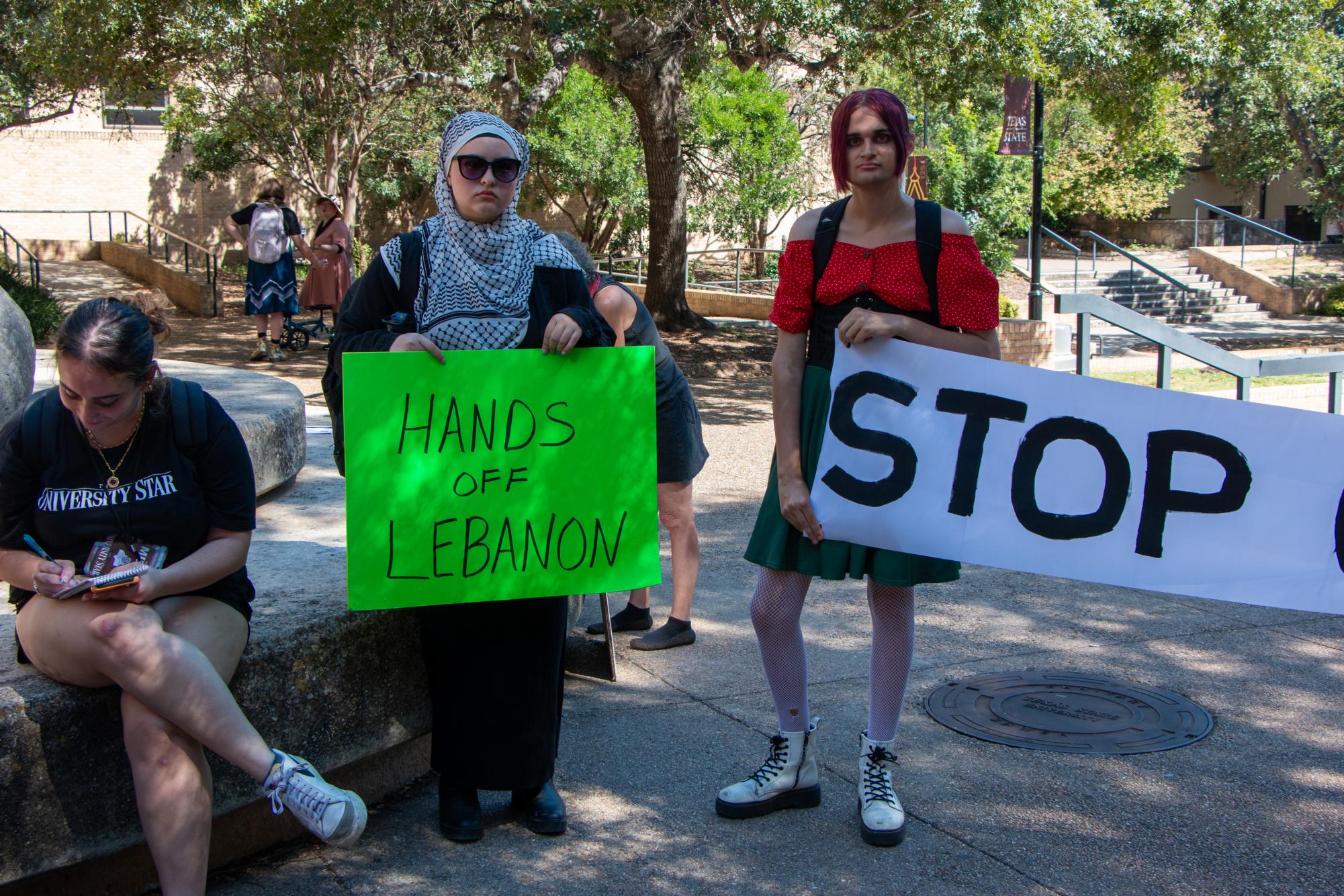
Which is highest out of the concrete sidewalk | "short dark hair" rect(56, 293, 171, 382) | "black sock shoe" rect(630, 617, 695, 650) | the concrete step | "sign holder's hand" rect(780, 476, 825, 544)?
the concrete step

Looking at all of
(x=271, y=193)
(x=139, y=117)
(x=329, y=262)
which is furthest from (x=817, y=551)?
Answer: (x=139, y=117)

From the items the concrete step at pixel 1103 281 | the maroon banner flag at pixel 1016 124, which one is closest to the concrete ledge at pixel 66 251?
the maroon banner flag at pixel 1016 124

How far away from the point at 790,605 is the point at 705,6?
1159 cm

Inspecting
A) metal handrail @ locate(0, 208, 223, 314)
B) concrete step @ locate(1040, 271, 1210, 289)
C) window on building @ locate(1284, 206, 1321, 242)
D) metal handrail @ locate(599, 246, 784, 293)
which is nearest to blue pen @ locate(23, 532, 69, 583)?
metal handrail @ locate(599, 246, 784, 293)

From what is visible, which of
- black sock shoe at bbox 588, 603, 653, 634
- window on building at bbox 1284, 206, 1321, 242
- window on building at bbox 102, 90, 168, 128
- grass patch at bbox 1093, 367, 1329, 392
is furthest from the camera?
window on building at bbox 1284, 206, 1321, 242

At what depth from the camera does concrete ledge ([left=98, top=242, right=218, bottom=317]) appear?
19.5m

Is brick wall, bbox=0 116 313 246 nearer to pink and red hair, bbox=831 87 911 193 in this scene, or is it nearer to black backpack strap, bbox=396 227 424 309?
black backpack strap, bbox=396 227 424 309

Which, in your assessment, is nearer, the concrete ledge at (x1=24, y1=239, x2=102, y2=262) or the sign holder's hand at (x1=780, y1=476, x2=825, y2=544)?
the sign holder's hand at (x1=780, y1=476, x2=825, y2=544)

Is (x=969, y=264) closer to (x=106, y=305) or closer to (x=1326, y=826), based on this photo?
(x=1326, y=826)

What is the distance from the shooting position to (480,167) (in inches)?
123

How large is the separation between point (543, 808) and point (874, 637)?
101 centimetres

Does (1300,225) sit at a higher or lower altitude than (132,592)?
higher

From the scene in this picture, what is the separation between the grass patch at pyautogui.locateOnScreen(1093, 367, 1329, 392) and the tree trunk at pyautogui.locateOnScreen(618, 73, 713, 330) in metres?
5.35

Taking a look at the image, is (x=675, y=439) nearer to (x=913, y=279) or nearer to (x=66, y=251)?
(x=913, y=279)
